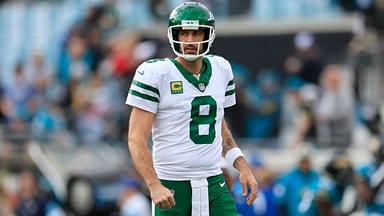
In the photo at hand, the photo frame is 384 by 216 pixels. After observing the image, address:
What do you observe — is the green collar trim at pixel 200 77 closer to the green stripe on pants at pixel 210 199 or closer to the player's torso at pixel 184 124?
the player's torso at pixel 184 124

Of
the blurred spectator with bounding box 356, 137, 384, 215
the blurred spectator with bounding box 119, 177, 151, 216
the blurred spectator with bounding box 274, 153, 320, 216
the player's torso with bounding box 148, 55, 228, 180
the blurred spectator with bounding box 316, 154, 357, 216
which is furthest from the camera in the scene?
the blurred spectator with bounding box 119, 177, 151, 216

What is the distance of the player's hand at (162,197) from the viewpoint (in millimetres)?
6867

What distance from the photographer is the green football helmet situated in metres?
7.16

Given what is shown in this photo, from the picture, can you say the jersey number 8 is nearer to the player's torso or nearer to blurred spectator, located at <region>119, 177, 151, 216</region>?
the player's torso

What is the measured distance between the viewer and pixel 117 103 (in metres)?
16.8

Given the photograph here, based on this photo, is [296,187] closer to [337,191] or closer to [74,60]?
[337,191]

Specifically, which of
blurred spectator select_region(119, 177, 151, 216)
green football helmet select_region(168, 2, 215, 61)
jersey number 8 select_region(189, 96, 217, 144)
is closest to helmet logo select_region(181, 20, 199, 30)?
green football helmet select_region(168, 2, 215, 61)

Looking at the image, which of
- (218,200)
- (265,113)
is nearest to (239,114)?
(265,113)

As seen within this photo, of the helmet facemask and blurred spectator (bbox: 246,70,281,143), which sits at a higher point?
the helmet facemask

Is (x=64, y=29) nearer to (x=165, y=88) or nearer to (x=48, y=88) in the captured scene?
(x=48, y=88)

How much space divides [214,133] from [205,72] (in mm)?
352

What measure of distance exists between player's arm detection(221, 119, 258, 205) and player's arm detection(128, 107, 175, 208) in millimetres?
595

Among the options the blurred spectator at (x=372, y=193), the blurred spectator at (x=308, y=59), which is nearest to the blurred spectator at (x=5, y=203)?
the blurred spectator at (x=308, y=59)

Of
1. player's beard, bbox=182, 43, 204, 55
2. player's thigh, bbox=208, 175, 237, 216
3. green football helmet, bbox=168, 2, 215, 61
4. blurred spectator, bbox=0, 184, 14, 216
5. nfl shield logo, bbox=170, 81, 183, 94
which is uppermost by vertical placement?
green football helmet, bbox=168, 2, 215, 61
